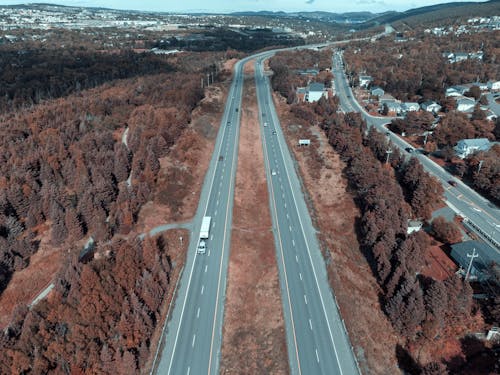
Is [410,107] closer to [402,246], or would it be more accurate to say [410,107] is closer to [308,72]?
[308,72]

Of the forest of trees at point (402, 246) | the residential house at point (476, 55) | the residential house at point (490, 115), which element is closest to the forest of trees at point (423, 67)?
the residential house at point (476, 55)

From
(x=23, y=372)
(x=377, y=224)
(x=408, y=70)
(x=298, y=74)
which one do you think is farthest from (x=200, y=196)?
(x=408, y=70)

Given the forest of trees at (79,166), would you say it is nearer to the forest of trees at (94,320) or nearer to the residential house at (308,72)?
the forest of trees at (94,320)

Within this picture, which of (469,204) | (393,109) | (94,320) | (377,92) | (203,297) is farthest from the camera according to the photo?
(377,92)

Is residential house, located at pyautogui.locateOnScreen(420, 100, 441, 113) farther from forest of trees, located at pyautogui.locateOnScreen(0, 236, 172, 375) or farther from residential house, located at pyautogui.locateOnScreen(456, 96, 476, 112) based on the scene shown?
forest of trees, located at pyautogui.locateOnScreen(0, 236, 172, 375)

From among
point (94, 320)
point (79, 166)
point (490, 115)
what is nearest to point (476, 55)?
point (490, 115)

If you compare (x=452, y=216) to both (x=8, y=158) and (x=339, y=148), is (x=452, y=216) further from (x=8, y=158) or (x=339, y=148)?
(x=8, y=158)
